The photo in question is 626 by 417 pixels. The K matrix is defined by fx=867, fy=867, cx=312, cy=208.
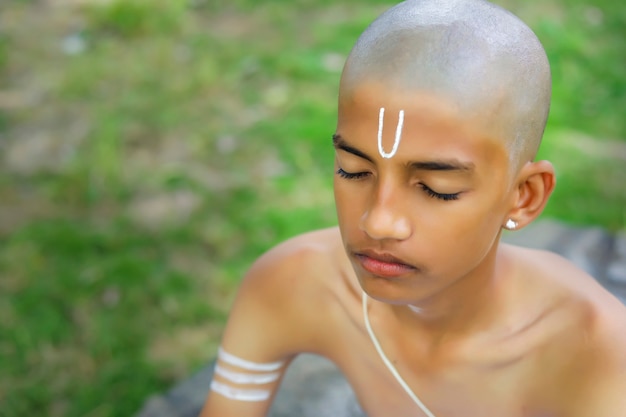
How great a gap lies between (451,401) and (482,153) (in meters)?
0.59

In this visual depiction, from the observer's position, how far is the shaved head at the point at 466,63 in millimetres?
1318

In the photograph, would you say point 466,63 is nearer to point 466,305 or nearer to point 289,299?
point 466,305

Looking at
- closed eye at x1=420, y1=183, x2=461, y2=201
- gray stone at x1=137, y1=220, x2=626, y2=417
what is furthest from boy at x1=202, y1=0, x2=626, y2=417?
gray stone at x1=137, y1=220, x2=626, y2=417

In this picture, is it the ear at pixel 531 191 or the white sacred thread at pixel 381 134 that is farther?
the ear at pixel 531 191

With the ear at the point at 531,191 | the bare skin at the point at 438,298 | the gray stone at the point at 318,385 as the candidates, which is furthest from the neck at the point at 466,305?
the gray stone at the point at 318,385

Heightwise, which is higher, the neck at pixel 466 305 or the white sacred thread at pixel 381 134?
the white sacred thread at pixel 381 134

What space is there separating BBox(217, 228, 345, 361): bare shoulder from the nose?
0.44m

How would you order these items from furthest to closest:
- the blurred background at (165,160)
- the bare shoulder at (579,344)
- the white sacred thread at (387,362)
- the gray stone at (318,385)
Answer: the blurred background at (165,160) → the gray stone at (318,385) → the white sacred thread at (387,362) → the bare shoulder at (579,344)

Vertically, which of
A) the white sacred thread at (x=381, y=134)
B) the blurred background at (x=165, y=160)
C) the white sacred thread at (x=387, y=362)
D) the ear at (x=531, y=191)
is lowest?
the blurred background at (x=165, y=160)

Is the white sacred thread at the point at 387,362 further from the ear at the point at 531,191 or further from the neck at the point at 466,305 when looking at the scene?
the ear at the point at 531,191

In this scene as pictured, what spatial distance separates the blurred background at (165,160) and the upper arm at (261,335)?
1.02 metres

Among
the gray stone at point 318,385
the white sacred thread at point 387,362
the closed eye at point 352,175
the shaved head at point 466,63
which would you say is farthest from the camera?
the gray stone at point 318,385

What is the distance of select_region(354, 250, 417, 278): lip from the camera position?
1410mm

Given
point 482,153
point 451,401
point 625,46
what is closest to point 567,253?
point 451,401
